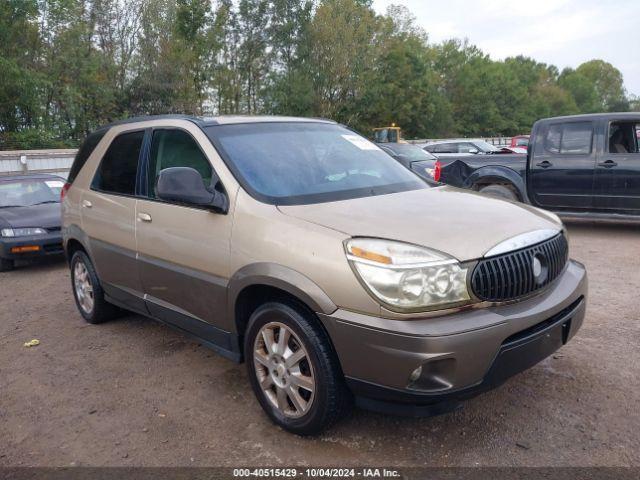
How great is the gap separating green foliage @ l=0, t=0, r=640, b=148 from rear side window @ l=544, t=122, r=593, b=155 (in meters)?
23.4

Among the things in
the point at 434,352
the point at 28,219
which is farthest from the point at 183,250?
the point at 28,219

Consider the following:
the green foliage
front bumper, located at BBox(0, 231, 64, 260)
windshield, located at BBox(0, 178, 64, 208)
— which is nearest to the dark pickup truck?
front bumper, located at BBox(0, 231, 64, 260)

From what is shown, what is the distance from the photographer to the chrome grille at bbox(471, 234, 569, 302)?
8.84 ft

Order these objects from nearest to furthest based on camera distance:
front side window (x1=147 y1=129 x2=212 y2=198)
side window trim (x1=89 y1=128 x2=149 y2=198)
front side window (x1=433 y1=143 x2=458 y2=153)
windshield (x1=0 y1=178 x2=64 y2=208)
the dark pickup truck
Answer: front side window (x1=147 y1=129 x2=212 y2=198)
side window trim (x1=89 y1=128 x2=149 y2=198)
the dark pickup truck
windshield (x1=0 y1=178 x2=64 y2=208)
front side window (x1=433 y1=143 x2=458 y2=153)

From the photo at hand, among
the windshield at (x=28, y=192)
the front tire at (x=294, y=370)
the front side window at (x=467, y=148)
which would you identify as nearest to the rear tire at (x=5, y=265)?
the windshield at (x=28, y=192)

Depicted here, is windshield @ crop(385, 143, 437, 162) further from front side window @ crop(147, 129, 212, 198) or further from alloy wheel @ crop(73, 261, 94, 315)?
front side window @ crop(147, 129, 212, 198)

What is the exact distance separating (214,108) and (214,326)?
122 ft

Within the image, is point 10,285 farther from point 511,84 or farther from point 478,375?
point 511,84

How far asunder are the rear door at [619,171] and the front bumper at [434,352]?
6.19m

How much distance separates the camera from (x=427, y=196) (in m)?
3.52

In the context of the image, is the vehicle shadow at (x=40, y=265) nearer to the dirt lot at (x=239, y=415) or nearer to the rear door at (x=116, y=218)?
the dirt lot at (x=239, y=415)

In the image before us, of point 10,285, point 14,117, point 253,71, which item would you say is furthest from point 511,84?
point 10,285

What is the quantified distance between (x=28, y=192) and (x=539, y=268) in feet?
27.3

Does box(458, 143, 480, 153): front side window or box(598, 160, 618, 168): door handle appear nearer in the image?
box(598, 160, 618, 168): door handle
